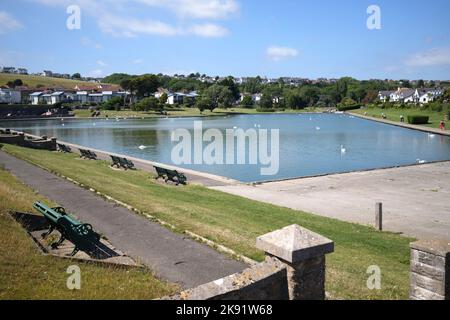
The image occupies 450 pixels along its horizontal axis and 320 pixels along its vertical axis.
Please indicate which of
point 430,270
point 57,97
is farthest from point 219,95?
point 430,270

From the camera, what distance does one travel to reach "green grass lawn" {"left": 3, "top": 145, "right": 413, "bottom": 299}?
28.0 feet

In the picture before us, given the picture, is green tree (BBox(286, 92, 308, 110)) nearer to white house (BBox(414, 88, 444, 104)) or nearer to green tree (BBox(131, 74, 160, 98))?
white house (BBox(414, 88, 444, 104))

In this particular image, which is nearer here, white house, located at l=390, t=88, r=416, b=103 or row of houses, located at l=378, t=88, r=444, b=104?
row of houses, located at l=378, t=88, r=444, b=104

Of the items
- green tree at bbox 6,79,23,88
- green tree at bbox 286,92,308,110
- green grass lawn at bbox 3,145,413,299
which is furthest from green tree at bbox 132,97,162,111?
green grass lawn at bbox 3,145,413,299

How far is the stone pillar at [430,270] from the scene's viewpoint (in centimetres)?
618

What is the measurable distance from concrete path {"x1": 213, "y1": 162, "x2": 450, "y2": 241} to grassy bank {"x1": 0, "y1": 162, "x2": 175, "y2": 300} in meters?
10.00

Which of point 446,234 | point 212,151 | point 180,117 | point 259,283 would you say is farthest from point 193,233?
point 180,117

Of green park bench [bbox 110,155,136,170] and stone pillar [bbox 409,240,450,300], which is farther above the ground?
stone pillar [bbox 409,240,450,300]

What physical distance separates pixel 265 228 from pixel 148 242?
394 centimetres

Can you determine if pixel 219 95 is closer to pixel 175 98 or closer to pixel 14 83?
pixel 175 98
